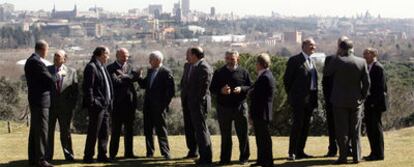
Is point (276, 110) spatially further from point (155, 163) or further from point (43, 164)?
point (43, 164)

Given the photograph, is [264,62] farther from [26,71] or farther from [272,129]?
[272,129]

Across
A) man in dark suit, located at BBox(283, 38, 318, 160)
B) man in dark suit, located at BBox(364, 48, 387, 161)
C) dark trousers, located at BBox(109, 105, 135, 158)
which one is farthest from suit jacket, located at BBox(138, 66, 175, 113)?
man in dark suit, located at BBox(364, 48, 387, 161)

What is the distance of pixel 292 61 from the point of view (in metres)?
10.3

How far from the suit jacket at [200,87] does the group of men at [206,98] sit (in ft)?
0.05

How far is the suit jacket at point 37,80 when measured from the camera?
31.0 ft

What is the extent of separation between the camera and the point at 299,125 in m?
10.4

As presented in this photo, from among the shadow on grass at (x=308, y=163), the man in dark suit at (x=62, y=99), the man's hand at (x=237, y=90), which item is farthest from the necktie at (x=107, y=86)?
the shadow on grass at (x=308, y=163)

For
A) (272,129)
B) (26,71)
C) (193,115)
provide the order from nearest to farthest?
1. (26,71)
2. (193,115)
3. (272,129)

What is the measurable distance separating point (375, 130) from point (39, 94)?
5.32 metres

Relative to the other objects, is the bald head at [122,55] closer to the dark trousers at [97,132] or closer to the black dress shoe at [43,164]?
the dark trousers at [97,132]

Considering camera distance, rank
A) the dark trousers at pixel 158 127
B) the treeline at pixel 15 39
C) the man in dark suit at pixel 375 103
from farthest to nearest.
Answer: the treeline at pixel 15 39
the dark trousers at pixel 158 127
the man in dark suit at pixel 375 103

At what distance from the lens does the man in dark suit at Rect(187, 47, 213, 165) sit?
9.95 metres

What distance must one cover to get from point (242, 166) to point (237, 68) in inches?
60.1

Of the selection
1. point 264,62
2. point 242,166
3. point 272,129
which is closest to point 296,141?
point 242,166
